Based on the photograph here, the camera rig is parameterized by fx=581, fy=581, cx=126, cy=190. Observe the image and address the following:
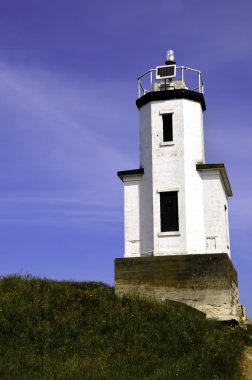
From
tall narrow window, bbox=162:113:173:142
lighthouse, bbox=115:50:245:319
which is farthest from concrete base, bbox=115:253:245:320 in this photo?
tall narrow window, bbox=162:113:173:142

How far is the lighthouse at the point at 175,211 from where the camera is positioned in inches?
693

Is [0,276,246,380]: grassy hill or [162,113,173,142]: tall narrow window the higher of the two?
[162,113,173,142]: tall narrow window

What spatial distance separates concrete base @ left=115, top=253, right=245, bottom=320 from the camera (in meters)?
17.3

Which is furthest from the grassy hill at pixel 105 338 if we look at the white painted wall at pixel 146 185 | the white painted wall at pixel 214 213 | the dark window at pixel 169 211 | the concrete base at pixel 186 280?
the dark window at pixel 169 211

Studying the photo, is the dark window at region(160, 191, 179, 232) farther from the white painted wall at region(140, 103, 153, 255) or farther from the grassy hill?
the grassy hill

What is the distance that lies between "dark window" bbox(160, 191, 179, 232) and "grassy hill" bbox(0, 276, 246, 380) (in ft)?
9.00

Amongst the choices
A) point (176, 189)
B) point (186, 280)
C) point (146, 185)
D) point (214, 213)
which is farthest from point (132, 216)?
point (186, 280)

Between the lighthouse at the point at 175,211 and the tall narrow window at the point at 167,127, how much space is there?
3 centimetres

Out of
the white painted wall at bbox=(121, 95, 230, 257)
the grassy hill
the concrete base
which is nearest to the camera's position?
the grassy hill

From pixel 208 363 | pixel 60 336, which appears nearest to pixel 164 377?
pixel 208 363

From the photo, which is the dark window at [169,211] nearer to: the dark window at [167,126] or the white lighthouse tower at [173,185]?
the white lighthouse tower at [173,185]

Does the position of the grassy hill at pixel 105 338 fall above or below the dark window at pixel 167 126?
below

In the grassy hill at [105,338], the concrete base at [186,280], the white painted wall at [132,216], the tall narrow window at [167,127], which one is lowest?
the grassy hill at [105,338]

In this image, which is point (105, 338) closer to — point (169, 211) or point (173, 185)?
point (169, 211)
